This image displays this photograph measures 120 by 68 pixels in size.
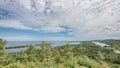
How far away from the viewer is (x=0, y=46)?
2383 cm

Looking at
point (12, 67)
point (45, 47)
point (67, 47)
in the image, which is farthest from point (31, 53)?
point (12, 67)

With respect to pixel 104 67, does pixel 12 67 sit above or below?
above

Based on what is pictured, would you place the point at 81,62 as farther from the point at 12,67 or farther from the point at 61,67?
the point at 12,67

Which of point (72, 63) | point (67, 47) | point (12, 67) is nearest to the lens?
point (12, 67)

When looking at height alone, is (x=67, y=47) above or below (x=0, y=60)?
above

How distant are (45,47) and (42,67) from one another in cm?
1787

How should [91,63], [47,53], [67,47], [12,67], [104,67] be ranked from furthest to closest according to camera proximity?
[47,53] → [67,47] → [104,67] → [91,63] → [12,67]

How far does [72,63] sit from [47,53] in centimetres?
1710

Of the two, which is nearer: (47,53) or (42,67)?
(42,67)

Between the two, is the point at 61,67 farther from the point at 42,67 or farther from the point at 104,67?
the point at 104,67

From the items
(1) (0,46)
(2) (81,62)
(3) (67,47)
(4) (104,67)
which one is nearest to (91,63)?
(2) (81,62)

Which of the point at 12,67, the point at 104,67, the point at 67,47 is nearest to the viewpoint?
the point at 12,67

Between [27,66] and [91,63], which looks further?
[91,63]

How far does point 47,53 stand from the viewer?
24.9 m
